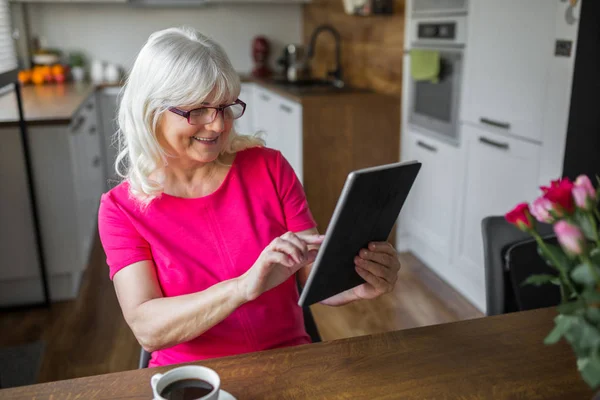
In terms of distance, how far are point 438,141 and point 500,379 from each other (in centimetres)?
210

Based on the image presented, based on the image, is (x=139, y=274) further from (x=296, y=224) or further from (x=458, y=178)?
(x=458, y=178)

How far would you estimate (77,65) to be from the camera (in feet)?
14.9

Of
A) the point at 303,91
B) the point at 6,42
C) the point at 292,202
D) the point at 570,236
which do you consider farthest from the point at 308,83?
the point at 570,236

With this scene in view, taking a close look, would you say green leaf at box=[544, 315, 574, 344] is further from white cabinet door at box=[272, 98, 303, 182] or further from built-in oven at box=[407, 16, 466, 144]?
white cabinet door at box=[272, 98, 303, 182]

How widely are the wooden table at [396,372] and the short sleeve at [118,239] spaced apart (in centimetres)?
29

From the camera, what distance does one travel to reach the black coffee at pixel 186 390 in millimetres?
743

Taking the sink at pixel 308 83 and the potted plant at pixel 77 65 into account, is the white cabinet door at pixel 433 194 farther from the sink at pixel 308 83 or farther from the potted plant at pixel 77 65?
the potted plant at pixel 77 65

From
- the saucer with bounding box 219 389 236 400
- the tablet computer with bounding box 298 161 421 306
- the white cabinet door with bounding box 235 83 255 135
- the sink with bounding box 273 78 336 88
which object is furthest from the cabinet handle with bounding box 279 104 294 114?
the saucer with bounding box 219 389 236 400

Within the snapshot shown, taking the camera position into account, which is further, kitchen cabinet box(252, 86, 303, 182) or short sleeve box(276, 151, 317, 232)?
kitchen cabinet box(252, 86, 303, 182)

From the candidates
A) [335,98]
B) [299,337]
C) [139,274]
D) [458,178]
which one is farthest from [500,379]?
[335,98]

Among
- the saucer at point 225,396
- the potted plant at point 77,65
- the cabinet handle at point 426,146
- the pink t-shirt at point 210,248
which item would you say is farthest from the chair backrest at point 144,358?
the potted plant at point 77,65

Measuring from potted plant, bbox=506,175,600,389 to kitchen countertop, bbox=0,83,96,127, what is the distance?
2.38m

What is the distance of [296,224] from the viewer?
1.29m

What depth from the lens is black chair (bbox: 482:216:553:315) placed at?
4.97 feet
